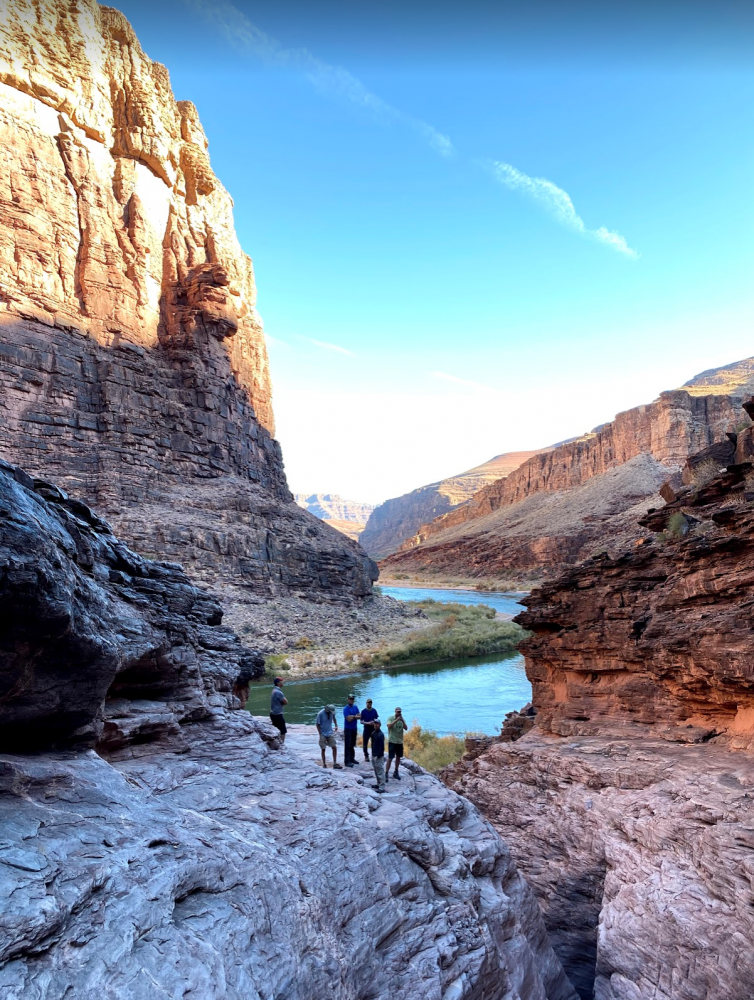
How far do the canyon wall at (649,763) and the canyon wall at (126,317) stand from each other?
2368 cm

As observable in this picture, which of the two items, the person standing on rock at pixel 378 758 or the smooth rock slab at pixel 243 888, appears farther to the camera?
the person standing on rock at pixel 378 758

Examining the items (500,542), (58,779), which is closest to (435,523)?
(500,542)

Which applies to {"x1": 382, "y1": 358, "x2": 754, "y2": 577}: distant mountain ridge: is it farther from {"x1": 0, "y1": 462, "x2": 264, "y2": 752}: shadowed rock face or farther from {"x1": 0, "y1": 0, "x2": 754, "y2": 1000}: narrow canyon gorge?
{"x1": 0, "y1": 462, "x2": 264, "y2": 752}: shadowed rock face

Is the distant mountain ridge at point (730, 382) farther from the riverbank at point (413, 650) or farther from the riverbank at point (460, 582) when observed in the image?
the riverbank at point (413, 650)

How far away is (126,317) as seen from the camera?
3572 cm

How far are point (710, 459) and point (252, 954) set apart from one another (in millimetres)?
10763

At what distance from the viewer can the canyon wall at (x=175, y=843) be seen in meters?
2.89

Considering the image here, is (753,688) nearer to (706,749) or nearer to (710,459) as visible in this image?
(706,749)

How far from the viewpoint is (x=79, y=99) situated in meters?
33.6

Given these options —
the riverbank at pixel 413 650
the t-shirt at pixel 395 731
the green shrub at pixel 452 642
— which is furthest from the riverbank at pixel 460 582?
the t-shirt at pixel 395 731

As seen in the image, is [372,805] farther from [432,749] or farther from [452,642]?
[452,642]

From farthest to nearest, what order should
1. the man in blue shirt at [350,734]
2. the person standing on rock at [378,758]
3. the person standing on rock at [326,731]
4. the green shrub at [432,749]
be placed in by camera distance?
the green shrub at [432,749] < the man in blue shirt at [350,734] < the person standing on rock at [326,731] < the person standing on rock at [378,758]

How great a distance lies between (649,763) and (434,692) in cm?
1640

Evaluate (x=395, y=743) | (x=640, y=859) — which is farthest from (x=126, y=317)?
(x=640, y=859)
